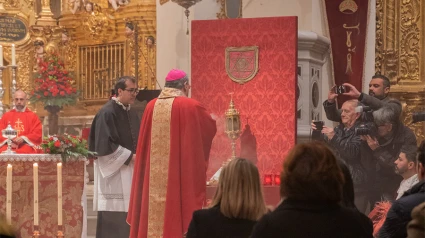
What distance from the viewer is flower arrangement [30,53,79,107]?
1441 centimetres

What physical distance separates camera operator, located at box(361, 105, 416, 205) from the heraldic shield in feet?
4.33

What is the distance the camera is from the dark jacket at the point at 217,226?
4.89 metres

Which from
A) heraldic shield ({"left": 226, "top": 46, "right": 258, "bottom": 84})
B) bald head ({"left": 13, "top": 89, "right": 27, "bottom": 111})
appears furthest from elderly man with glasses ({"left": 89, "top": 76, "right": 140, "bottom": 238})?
bald head ({"left": 13, "top": 89, "right": 27, "bottom": 111})

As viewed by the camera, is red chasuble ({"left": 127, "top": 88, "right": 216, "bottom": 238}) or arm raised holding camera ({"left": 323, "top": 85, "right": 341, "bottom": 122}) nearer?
red chasuble ({"left": 127, "top": 88, "right": 216, "bottom": 238})

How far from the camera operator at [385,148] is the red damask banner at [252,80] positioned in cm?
80

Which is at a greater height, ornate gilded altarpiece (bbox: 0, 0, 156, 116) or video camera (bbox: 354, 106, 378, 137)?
ornate gilded altarpiece (bbox: 0, 0, 156, 116)

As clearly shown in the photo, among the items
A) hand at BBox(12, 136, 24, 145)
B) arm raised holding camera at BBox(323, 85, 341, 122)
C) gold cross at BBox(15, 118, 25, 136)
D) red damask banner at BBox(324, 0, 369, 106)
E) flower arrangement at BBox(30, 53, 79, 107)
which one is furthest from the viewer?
flower arrangement at BBox(30, 53, 79, 107)

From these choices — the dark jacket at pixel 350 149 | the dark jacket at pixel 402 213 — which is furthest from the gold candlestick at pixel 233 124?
the dark jacket at pixel 402 213

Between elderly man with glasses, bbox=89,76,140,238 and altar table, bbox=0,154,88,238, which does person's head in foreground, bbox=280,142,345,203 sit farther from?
elderly man with glasses, bbox=89,76,140,238

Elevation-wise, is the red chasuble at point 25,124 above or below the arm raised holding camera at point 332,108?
below

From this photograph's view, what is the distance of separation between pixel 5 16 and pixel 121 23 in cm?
215

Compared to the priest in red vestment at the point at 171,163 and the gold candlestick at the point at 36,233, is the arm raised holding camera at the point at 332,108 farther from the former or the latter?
the gold candlestick at the point at 36,233

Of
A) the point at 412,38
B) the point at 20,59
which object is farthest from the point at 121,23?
the point at 412,38

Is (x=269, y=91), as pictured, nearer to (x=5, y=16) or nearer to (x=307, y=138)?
(x=307, y=138)
